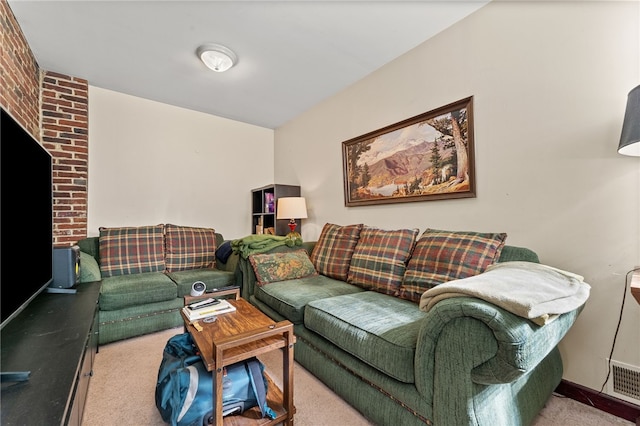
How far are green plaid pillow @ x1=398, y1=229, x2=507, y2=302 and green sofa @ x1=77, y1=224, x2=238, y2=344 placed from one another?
173 centimetres

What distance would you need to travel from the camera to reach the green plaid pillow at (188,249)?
2.87m

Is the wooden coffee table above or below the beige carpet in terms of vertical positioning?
above

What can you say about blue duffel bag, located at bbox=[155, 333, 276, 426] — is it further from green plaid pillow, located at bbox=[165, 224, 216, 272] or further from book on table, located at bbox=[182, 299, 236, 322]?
green plaid pillow, located at bbox=[165, 224, 216, 272]

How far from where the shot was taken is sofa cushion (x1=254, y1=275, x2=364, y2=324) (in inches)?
70.5

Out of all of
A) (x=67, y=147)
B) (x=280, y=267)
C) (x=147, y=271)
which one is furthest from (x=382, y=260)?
(x=67, y=147)

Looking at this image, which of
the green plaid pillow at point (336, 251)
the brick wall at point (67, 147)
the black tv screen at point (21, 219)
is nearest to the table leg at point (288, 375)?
the black tv screen at point (21, 219)

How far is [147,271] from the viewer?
2.69 metres

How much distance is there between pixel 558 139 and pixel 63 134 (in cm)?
408

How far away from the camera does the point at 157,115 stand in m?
3.24

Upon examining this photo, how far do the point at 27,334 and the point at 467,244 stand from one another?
2.20m

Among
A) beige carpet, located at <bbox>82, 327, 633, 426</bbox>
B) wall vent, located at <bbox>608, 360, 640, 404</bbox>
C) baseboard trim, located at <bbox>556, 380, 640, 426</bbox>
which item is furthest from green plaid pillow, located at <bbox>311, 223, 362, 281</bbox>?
wall vent, located at <bbox>608, 360, 640, 404</bbox>

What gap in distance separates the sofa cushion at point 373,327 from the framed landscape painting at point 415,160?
947 millimetres

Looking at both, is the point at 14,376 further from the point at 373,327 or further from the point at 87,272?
the point at 87,272

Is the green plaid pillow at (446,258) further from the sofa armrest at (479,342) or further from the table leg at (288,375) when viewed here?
the table leg at (288,375)
